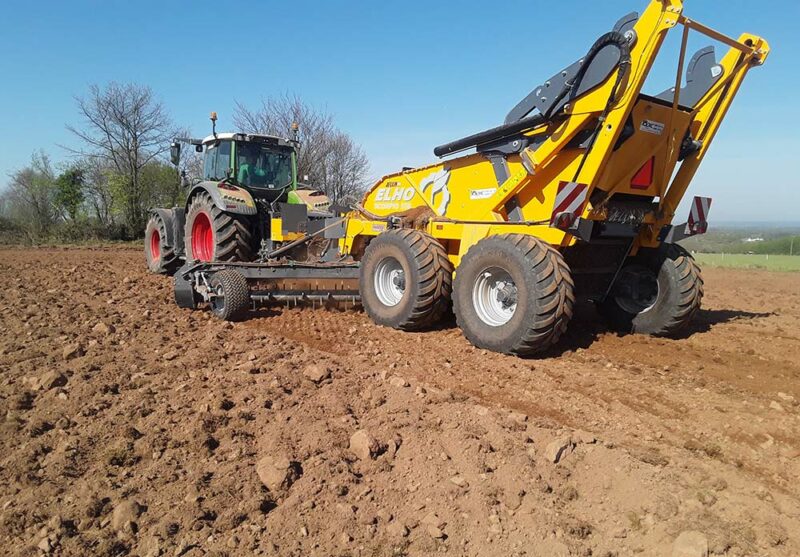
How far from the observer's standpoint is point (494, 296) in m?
5.29

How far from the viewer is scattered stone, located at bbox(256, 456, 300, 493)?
257 cm

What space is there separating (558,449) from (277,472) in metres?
1.39

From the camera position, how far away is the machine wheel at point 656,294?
559cm

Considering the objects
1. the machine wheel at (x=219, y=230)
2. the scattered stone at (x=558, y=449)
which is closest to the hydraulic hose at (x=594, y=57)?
the scattered stone at (x=558, y=449)

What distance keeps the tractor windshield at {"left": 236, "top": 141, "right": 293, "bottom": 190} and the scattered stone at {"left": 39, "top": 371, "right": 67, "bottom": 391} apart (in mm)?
5465

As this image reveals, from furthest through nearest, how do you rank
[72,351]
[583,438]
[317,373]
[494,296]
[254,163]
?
1. [254,163]
2. [494,296]
3. [72,351]
4. [317,373]
5. [583,438]

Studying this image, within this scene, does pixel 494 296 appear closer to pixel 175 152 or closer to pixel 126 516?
pixel 126 516

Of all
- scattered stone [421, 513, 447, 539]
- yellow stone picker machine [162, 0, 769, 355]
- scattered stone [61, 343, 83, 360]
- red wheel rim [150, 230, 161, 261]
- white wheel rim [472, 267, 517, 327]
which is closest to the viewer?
scattered stone [421, 513, 447, 539]

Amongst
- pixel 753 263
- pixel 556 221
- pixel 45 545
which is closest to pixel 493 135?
pixel 556 221

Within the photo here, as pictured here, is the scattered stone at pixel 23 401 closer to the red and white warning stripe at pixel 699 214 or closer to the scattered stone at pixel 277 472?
the scattered stone at pixel 277 472

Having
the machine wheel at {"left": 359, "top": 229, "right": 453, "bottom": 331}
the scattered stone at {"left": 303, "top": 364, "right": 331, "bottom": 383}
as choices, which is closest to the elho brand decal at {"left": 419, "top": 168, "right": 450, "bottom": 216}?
the machine wheel at {"left": 359, "top": 229, "right": 453, "bottom": 331}

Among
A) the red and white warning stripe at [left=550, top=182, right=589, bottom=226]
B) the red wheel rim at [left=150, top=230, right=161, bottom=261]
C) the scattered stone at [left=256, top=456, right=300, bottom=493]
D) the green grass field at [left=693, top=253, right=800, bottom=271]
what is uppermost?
the red and white warning stripe at [left=550, top=182, right=589, bottom=226]

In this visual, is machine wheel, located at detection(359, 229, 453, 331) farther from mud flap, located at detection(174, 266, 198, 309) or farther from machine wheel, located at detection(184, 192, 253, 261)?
machine wheel, located at detection(184, 192, 253, 261)

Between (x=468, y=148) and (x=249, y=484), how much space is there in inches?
167
